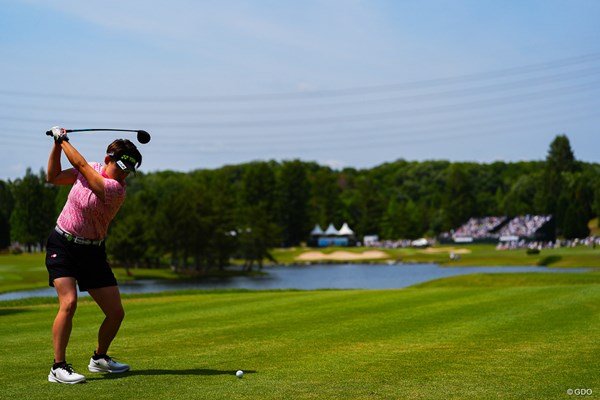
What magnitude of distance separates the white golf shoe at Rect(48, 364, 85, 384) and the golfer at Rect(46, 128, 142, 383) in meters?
0.03

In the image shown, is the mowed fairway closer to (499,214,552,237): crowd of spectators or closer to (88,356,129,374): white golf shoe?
(88,356,129,374): white golf shoe

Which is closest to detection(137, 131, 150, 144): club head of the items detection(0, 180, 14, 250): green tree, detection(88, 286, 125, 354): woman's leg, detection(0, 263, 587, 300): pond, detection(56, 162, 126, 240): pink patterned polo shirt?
detection(56, 162, 126, 240): pink patterned polo shirt

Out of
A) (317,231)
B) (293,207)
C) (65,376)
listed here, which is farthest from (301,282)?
(293,207)

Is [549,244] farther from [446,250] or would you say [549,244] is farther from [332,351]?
[332,351]

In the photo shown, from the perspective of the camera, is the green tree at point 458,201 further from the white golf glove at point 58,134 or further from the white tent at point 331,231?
the white golf glove at point 58,134

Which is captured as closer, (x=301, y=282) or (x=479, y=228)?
(x=301, y=282)

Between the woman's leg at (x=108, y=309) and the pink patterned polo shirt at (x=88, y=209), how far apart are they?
2.70 ft

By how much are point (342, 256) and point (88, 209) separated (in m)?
142

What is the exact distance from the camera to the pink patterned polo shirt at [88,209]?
11320 millimetres

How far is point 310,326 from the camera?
18.0 meters

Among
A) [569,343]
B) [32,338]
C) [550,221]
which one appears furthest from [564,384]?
[550,221]

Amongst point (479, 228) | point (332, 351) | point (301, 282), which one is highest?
point (479, 228)

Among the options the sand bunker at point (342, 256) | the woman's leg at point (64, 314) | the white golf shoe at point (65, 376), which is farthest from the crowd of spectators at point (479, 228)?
the white golf shoe at point (65, 376)

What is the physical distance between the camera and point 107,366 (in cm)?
1177
